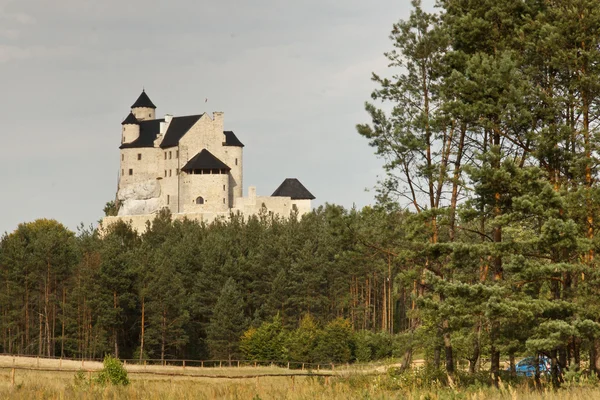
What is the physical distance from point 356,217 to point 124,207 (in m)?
85.0

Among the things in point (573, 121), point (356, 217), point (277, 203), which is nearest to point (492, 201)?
point (573, 121)

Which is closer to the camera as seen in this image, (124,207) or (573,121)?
(573,121)

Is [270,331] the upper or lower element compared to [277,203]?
lower

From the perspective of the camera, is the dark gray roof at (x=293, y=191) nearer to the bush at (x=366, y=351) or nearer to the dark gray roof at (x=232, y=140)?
the dark gray roof at (x=232, y=140)

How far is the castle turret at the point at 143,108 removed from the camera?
114562 mm

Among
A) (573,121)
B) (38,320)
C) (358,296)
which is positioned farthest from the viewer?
(358,296)

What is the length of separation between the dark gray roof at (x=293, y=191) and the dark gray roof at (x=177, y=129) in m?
12.9

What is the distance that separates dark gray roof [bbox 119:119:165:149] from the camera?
Result: 109 metres

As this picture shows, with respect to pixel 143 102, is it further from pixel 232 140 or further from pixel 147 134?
pixel 232 140

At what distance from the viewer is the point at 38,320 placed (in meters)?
65.6

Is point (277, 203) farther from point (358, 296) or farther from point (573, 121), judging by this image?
point (573, 121)

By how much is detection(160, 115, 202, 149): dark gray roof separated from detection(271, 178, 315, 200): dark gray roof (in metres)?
12.9

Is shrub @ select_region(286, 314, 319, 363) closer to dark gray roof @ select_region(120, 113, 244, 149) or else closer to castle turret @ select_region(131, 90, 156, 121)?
dark gray roof @ select_region(120, 113, 244, 149)

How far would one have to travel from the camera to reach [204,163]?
10269cm
